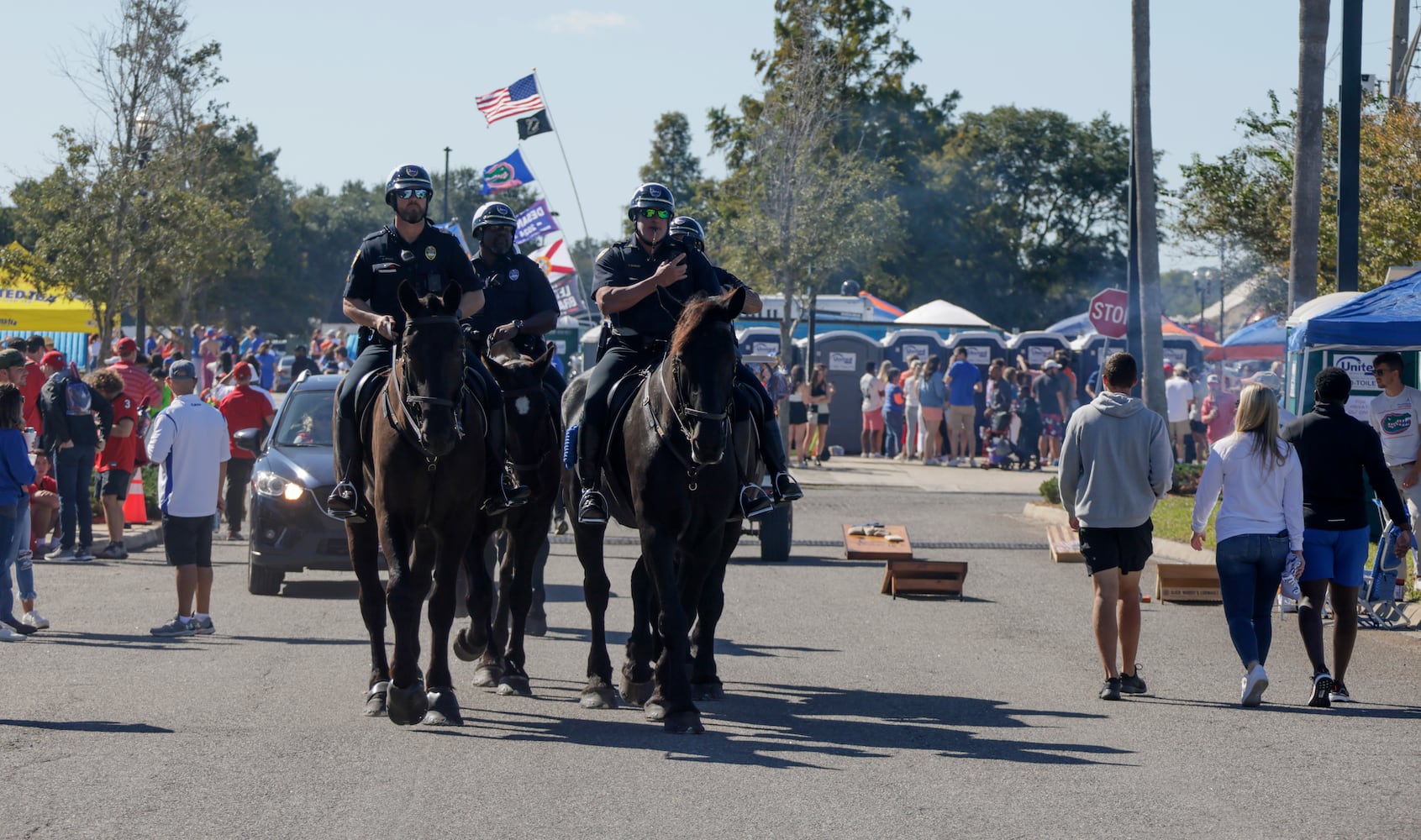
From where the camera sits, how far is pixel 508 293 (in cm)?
1103

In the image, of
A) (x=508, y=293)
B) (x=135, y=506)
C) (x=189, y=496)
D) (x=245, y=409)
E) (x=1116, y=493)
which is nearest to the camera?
(x=1116, y=493)

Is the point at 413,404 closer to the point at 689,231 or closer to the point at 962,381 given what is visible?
the point at 689,231

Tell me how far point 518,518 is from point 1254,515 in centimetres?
436

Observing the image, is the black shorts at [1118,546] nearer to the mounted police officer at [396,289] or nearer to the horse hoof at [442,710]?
the mounted police officer at [396,289]

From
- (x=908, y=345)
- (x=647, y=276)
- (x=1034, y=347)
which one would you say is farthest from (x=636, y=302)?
(x=1034, y=347)

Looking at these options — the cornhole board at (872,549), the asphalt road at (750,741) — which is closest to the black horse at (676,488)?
the asphalt road at (750,741)

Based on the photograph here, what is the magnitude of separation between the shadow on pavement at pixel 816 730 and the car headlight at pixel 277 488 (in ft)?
18.2

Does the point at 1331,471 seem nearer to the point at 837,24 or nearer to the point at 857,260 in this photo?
the point at 857,260

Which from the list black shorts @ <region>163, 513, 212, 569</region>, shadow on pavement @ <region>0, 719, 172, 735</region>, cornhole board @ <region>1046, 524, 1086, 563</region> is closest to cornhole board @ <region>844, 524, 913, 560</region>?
cornhole board @ <region>1046, 524, 1086, 563</region>

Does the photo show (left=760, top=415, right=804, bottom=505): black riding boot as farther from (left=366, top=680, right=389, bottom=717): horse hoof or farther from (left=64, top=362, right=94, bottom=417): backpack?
(left=64, top=362, right=94, bottom=417): backpack

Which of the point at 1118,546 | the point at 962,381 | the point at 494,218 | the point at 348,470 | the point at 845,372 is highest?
the point at 494,218

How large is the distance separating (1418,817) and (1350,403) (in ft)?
33.0

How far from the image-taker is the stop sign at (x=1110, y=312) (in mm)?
25641

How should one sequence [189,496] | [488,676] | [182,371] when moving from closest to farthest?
[488,676], [189,496], [182,371]
